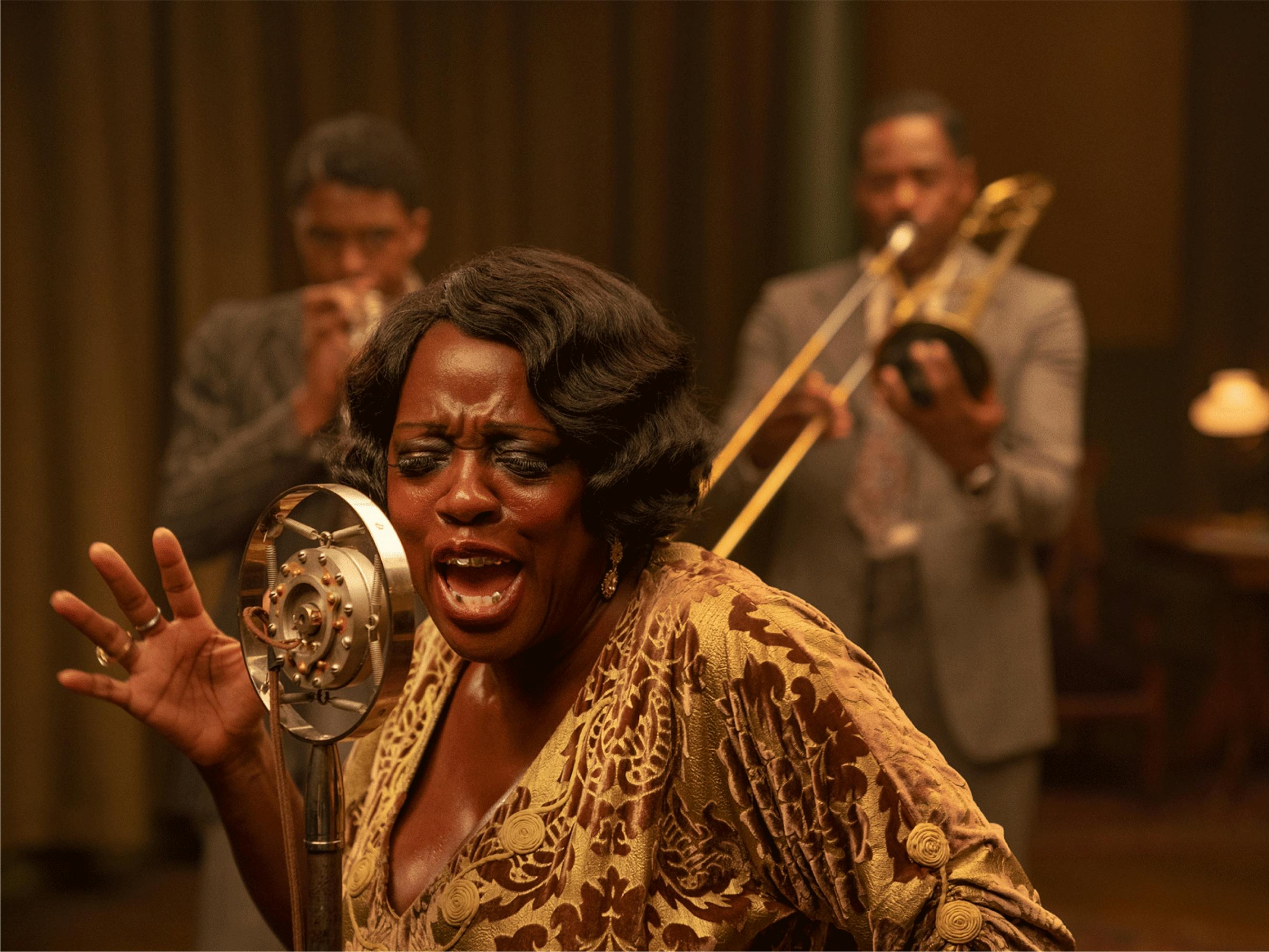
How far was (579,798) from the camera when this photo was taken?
1.33m

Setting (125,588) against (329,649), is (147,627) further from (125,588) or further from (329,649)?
(329,649)

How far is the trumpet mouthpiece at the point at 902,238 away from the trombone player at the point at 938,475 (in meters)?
0.02

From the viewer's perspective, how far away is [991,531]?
2.84m

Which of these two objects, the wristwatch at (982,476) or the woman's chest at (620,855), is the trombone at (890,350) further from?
the woman's chest at (620,855)

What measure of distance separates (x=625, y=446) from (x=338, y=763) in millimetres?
417

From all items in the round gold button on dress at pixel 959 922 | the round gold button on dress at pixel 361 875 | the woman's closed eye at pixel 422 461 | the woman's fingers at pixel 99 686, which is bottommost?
the round gold button on dress at pixel 361 875

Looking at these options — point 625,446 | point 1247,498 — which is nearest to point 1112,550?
point 1247,498

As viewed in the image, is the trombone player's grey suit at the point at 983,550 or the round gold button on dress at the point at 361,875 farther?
the trombone player's grey suit at the point at 983,550

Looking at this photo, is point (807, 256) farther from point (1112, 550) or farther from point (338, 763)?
point (338, 763)

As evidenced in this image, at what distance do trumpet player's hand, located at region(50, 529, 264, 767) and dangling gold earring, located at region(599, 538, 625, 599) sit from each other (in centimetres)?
39

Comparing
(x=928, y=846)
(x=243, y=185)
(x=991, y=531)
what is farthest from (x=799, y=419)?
(x=243, y=185)

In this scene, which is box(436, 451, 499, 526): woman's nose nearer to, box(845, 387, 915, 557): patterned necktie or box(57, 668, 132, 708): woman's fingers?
box(57, 668, 132, 708): woman's fingers

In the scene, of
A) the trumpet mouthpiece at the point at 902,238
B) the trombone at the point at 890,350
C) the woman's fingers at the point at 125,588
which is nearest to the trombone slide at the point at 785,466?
the trombone at the point at 890,350

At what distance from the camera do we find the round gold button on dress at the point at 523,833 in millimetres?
1326
